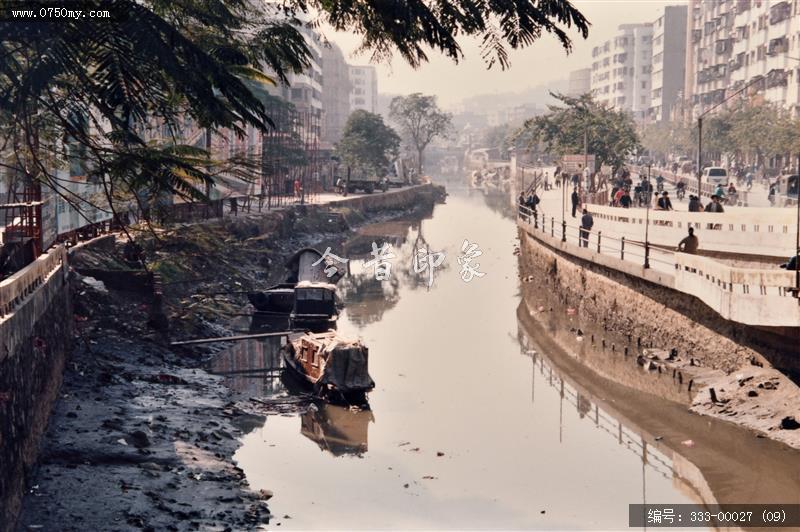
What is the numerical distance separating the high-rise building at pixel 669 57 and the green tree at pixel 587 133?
277 feet

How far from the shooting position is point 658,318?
27.3 meters

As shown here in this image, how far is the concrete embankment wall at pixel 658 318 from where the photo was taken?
73.2ft

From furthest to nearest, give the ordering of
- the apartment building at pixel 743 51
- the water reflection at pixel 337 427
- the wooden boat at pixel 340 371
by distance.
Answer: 1. the apartment building at pixel 743 51
2. the wooden boat at pixel 340 371
3. the water reflection at pixel 337 427

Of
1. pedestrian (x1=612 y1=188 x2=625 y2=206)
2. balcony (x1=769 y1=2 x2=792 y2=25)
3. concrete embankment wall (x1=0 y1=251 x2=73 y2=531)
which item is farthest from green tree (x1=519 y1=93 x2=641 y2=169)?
concrete embankment wall (x1=0 y1=251 x2=73 y2=531)

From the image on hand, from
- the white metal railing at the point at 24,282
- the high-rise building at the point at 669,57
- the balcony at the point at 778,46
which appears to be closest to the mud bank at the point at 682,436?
the white metal railing at the point at 24,282

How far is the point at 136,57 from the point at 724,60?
391 ft

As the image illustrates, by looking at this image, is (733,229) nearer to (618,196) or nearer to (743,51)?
(618,196)

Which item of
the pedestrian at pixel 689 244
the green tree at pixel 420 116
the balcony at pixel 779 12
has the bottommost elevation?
the pedestrian at pixel 689 244

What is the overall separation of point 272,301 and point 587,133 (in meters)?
38.0

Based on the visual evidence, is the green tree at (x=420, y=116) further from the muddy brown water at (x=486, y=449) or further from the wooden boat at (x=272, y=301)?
the muddy brown water at (x=486, y=449)

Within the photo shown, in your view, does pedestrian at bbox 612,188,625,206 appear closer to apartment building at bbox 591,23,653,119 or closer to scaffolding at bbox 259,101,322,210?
scaffolding at bbox 259,101,322,210

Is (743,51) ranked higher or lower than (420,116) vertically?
higher

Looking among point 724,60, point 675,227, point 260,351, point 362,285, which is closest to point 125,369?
point 260,351

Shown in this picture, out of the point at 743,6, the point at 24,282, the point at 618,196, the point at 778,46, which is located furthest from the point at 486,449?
the point at 743,6
